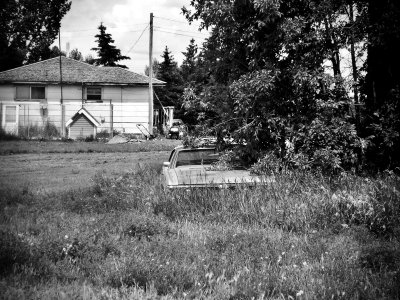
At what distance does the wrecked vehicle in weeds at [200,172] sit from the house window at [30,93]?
2723 centimetres

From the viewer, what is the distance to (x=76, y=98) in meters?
36.2

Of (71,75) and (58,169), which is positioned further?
(71,75)

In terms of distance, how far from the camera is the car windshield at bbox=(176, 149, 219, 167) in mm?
11233

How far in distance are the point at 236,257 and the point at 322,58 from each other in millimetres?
7052

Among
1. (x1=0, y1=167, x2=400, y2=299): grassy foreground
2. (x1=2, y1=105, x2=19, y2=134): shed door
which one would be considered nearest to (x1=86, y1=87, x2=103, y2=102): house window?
(x1=2, y1=105, x2=19, y2=134): shed door

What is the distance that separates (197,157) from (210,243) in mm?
5933

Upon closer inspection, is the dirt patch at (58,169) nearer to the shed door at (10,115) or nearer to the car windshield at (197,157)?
the car windshield at (197,157)

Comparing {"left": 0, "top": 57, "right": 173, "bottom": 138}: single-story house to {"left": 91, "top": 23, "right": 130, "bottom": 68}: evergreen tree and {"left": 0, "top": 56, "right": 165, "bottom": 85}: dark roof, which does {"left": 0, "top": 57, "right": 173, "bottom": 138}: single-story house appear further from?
{"left": 91, "top": 23, "right": 130, "bottom": 68}: evergreen tree

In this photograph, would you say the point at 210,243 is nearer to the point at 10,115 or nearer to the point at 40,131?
the point at 40,131

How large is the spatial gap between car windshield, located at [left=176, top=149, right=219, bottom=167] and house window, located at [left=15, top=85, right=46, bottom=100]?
27227 millimetres

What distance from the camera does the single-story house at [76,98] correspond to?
34969mm

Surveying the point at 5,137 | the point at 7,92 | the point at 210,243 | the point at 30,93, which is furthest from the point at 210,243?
the point at 7,92

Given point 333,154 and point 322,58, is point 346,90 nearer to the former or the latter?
point 322,58

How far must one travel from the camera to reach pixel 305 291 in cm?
439
